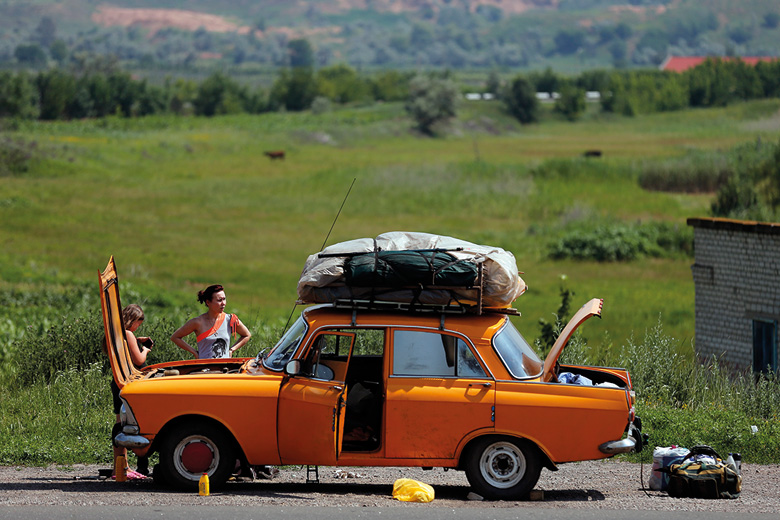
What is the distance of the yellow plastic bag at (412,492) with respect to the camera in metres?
8.84

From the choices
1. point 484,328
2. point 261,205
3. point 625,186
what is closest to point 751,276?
point 484,328

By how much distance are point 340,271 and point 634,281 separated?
28.6 metres

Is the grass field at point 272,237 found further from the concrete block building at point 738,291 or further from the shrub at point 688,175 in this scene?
the shrub at point 688,175

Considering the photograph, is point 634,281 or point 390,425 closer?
point 390,425

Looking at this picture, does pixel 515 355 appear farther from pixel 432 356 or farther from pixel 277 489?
pixel 277 489

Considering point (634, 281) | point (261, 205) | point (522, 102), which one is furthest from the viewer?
point (522, 102)

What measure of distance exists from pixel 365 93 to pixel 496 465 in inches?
6301

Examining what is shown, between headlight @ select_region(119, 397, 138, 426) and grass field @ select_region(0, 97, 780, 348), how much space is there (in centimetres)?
1738

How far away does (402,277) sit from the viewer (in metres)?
8.88

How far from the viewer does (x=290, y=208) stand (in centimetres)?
5241

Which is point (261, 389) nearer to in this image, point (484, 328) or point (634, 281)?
point (484, 328)

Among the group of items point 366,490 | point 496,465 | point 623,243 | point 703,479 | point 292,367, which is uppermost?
point 292,367

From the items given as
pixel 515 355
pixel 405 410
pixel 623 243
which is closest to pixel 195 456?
pixel 405 410

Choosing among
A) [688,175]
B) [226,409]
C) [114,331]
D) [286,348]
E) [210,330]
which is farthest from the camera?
[688,175]
